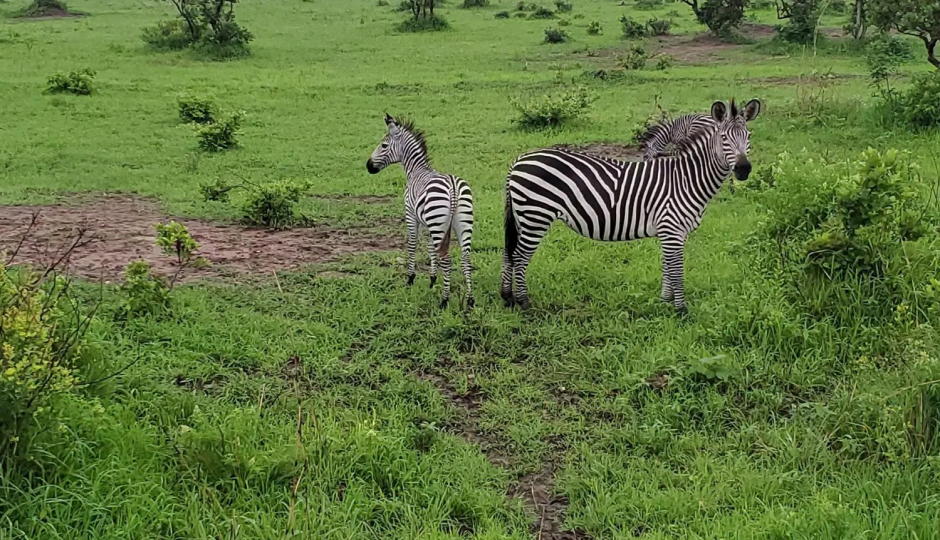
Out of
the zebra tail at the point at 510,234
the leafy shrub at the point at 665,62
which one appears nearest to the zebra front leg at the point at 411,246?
the zebra tail at the point at 510,234

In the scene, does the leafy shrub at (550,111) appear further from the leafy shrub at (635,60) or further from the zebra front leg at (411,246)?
the zebra front leg at (411,246)

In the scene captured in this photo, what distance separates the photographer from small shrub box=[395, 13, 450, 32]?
26125 millimetres

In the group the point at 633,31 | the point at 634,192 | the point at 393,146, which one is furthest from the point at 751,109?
the point at 633,31

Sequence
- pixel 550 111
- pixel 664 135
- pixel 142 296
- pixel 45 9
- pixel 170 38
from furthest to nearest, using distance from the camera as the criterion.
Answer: pixel 45 9, pixel 170 38, pixel 550 111, pixel 664 135, pixel 142 296

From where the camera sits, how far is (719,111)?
257 inches

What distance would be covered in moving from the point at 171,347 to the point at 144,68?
16152 millimetres

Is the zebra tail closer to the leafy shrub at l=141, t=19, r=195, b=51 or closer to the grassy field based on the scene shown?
the grassy field

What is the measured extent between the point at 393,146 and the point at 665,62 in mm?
13731

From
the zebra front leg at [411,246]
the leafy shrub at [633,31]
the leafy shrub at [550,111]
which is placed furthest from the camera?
the leafy shrub at [633,31]

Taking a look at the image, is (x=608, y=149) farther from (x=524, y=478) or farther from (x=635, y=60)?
(x=635, y=60)

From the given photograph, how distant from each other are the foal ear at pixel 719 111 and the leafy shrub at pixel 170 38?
19.0 metres

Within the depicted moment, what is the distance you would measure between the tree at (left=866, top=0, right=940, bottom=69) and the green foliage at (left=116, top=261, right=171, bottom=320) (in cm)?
1128

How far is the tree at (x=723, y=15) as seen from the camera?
75.5 feet

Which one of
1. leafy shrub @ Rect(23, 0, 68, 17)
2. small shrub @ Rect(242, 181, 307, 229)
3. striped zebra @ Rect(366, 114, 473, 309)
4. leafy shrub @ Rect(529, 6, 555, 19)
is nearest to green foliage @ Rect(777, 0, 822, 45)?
leafy shrub @ Rect(529, 6, 555, 19)
